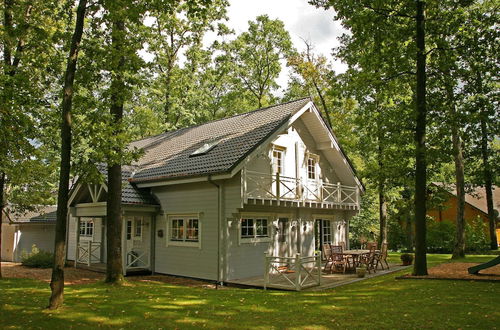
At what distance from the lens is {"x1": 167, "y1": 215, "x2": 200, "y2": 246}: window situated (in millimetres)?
15045

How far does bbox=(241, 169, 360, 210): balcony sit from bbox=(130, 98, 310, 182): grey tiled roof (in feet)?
3.83

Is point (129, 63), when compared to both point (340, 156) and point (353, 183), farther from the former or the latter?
point (353, 183)

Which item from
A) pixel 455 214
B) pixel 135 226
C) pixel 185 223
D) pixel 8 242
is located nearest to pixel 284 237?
pixel 185 223

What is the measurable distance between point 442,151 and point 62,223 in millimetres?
11331

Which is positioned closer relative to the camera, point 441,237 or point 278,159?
point 278,159

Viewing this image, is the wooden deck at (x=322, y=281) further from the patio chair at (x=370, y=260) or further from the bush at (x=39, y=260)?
the bush at (x=39, y=260)

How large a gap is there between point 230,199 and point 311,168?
6.30 m

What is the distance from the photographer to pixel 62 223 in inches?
326

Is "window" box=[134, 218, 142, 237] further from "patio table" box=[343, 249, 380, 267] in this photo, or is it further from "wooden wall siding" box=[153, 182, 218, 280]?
"patio table" box=[343, 249, 380, 267]

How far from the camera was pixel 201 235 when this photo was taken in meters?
14.6

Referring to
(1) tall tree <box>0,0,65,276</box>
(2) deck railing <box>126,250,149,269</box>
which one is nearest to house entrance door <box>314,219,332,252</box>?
(2) deck railing <box>126,250,149,269</box>

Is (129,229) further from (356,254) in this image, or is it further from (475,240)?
(475,240)

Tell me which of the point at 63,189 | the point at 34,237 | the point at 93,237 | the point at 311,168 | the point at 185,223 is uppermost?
the point at 311,168

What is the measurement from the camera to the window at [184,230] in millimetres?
15045
